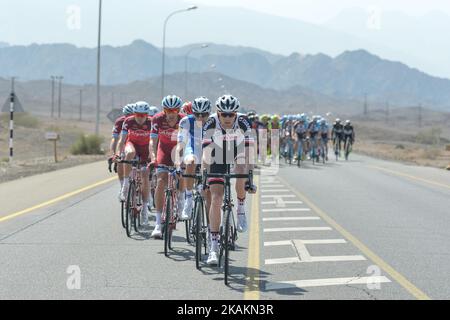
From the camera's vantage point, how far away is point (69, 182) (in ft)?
69.4

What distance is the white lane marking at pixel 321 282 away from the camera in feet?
26.9

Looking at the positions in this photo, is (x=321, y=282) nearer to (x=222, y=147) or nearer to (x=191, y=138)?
(x=222, y=147)

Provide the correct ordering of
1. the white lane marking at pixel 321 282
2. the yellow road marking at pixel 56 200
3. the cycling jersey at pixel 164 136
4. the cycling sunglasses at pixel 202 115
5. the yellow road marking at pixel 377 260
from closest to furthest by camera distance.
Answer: the yellow road marking at pixel 377 260 → the white lane marking at pixel 321 282 → the cycling sunglasses at pixel 202 115 → the cycling jersey at pixel 164 136 → the yellow road marking at pixel 56 200

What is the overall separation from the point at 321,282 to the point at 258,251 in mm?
2172

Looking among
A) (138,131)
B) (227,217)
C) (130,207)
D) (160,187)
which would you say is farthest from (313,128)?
(227,217)

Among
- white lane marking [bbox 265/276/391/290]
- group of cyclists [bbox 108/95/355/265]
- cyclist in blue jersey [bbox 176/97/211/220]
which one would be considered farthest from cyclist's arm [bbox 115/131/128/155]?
white lane marking [bbox 265/276/391/290]

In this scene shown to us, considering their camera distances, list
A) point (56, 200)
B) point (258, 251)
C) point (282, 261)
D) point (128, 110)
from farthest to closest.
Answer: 1. point (56, 200)
2. point (128, 110)
3. point (258, 251)
4. point (282, 261)

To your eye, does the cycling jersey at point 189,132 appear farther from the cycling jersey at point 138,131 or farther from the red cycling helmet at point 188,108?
the cycling jersey at point 138,131

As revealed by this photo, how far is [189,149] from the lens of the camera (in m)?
10.0

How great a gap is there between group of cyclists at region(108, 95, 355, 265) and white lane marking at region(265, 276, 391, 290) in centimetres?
108

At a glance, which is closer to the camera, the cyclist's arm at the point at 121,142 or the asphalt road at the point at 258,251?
the asphalt road at the point at 258,251

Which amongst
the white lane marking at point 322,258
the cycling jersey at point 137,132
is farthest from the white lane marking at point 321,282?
the cycling jersey at point 137,132

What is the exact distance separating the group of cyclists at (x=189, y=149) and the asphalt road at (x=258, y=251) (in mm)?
601
